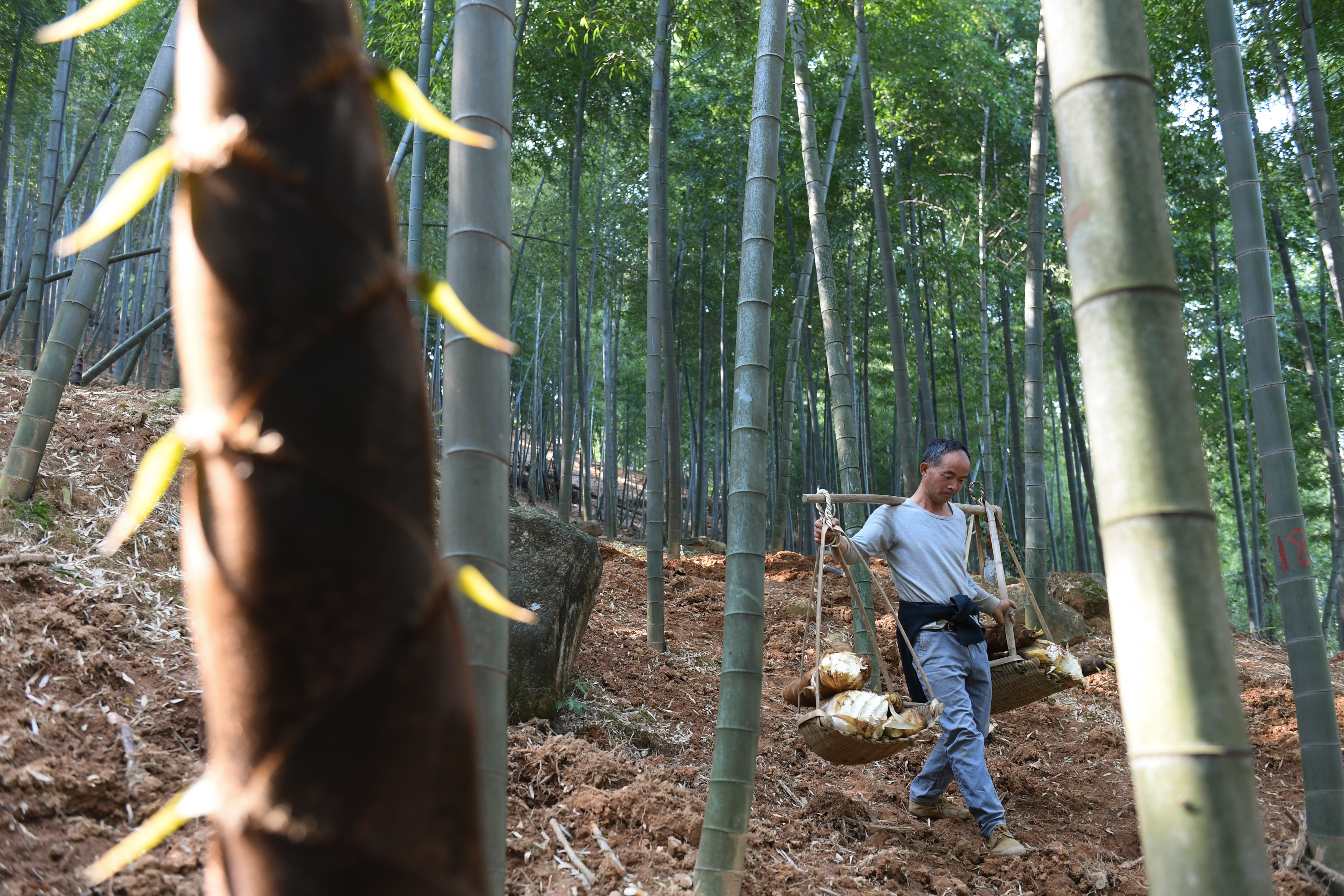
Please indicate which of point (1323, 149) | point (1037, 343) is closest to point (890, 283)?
point (1037, 343)

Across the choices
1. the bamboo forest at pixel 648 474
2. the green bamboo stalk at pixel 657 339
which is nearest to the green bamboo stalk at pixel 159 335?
the bamboo forest at pixel 648 474

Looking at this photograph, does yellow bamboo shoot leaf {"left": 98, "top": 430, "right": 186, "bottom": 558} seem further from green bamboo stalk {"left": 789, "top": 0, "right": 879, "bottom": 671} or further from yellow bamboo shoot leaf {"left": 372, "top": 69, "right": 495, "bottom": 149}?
green bamboo stalk {"left": 789, "top": 0, "right": 879, "bottom": 671}

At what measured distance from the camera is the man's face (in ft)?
11.2

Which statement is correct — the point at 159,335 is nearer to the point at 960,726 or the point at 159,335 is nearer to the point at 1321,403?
the point at 960,726

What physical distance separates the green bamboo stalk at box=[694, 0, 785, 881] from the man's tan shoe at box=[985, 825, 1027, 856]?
3.86 ft

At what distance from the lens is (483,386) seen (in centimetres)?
158

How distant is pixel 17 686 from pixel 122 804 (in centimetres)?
51

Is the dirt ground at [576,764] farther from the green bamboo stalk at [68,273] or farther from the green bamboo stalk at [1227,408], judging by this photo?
the green bamboo stalk at [1227,408]

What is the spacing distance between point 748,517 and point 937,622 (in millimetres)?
1338

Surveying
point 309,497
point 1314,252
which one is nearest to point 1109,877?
point 309,497

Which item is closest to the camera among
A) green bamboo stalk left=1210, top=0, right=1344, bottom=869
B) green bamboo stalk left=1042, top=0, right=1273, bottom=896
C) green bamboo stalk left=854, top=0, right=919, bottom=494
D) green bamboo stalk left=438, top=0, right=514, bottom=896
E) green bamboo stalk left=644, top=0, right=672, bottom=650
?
green bamboo stalk left=1042, top=0, right=1273, bottom=896

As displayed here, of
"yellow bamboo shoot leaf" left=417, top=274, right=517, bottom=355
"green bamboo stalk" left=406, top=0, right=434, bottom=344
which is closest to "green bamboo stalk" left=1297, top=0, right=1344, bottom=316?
"green bamboo stalk" left=406, top=0, right=434, bottom=344

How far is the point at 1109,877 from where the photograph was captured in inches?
124

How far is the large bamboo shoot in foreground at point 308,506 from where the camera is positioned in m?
0.53
